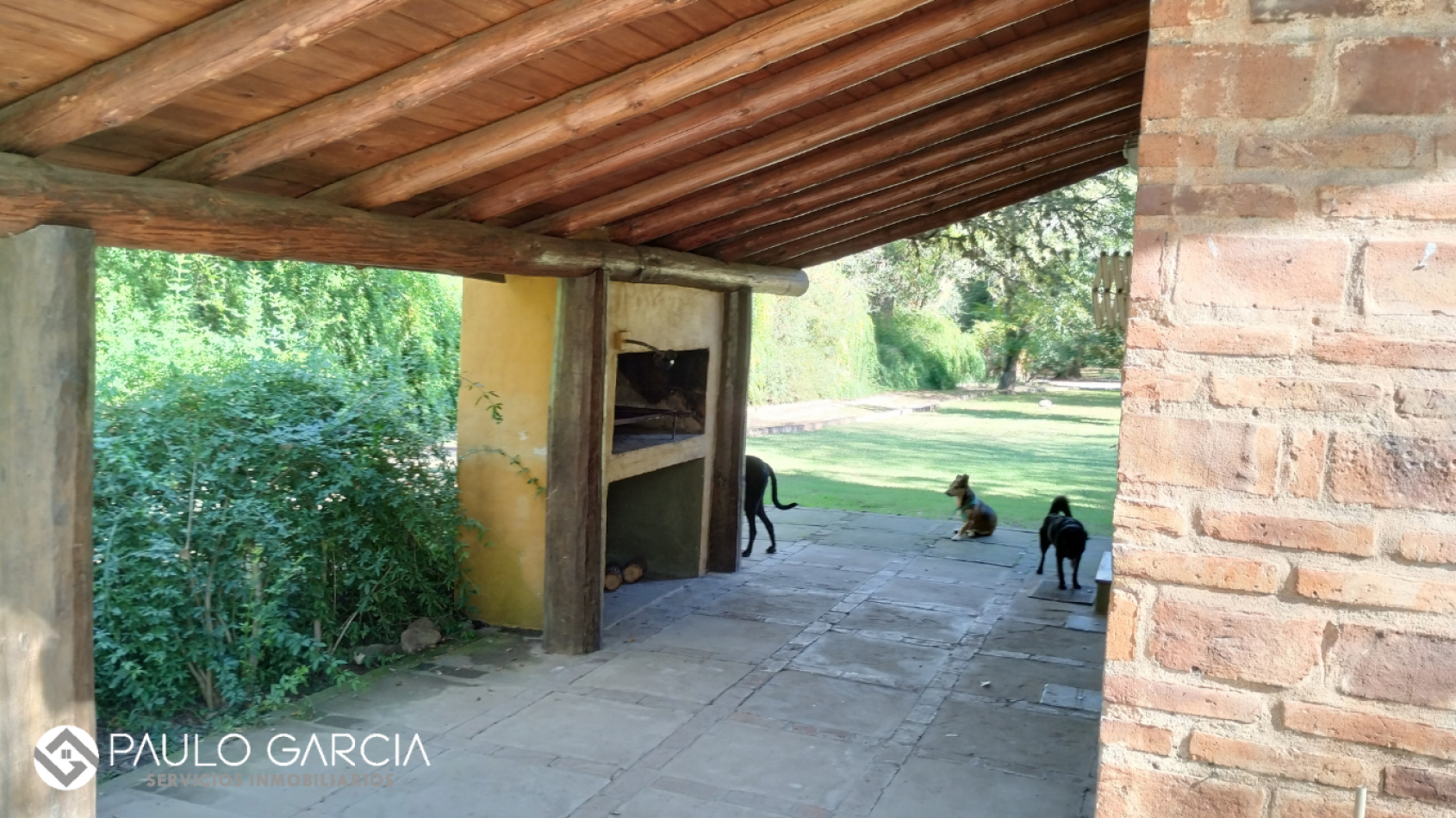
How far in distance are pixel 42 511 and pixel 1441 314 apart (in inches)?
145

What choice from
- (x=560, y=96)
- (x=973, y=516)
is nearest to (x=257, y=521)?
(x=560, y=96)

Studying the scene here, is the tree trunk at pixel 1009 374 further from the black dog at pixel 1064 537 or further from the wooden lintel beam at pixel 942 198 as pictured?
the wooden lintel beam at pixel 942 198

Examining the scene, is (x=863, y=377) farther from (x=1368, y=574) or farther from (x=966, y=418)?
(x=1368, y=574)

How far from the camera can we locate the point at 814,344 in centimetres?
2459

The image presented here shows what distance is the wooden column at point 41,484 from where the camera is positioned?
10.8ft

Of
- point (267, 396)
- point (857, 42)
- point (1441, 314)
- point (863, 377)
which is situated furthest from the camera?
point (863, 377)

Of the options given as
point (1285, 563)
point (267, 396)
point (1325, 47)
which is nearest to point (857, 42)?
point (1325, 47)

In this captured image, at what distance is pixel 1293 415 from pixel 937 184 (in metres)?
5.73

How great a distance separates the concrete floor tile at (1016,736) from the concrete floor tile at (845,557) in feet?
11.0

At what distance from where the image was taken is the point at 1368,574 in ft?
5.21

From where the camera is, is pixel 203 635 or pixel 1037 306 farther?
pixel 1037 306

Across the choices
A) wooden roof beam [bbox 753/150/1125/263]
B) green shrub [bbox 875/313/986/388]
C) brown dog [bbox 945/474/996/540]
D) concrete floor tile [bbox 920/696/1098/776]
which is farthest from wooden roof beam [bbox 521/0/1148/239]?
green shrub [bbox 875/313/986/388]

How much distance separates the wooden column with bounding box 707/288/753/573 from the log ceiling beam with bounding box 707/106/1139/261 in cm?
60

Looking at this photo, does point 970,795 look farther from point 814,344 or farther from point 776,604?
point 814,344
